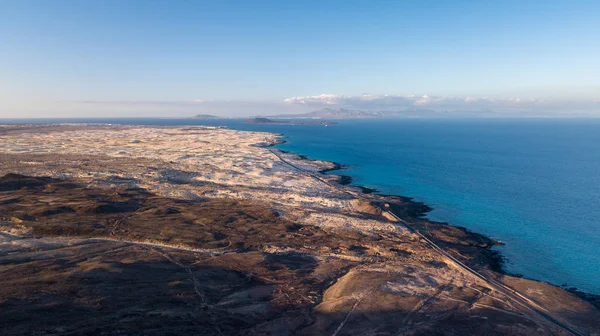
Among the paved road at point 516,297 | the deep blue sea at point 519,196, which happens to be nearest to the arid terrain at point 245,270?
the paved road at point 516,297

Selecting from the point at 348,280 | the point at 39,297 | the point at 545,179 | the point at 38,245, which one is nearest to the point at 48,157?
the point at 38,245

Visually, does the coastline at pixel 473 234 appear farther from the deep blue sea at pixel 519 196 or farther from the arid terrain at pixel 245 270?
the deep blue sea at pixel 519 196

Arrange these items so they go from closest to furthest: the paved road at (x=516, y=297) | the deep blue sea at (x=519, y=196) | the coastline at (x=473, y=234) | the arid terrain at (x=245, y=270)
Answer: the arid terrain at (x=245, y=270) → the paved road at (x=516, y=297) → the coastline at (x=473, y=234) → the deep blue sea at (x=519, y=196)

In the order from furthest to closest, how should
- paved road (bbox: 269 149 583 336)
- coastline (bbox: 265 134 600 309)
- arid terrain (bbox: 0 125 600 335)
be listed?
coastline (bbox: 265 134 600 309), paved road (bbox: 269 149 583 336), arid terrain (bbox: 0 125 600 335)

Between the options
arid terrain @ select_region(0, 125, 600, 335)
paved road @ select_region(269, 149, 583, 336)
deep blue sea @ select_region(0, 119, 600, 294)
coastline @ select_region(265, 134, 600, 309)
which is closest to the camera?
arid terrain @ select_region(0, 125, 600, 335)

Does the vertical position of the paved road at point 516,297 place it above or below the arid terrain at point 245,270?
below

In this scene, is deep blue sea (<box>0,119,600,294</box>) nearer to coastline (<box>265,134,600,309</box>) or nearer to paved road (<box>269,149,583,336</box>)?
coastline (<box>265,134,600,309</box>)

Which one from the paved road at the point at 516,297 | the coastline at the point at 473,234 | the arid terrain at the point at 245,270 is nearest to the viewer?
the arid terrain at the point at 245,270

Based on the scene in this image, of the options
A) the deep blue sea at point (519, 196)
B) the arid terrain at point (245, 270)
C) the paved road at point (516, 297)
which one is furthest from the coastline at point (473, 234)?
the paved road at point (516, 297)

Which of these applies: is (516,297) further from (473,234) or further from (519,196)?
(519,196)

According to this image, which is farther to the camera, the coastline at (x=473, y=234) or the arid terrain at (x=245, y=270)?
the coastline at (x=473, y=234)

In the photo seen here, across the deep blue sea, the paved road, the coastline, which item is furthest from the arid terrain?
the deep blue sea
